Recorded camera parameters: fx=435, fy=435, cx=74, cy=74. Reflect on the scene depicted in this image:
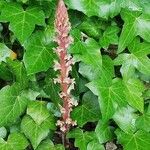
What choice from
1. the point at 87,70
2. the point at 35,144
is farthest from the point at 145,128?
the point at 35,144

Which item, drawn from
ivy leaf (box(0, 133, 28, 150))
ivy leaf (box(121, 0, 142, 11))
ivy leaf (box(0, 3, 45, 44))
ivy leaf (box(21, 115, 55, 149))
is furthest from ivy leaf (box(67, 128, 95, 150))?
ivy leaf (box(121, 0, 142, 11))

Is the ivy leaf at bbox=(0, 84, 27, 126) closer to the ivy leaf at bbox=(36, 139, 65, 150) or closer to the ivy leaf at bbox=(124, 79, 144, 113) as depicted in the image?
the ivy leaf at bbox=(36, 139, 65, 150)

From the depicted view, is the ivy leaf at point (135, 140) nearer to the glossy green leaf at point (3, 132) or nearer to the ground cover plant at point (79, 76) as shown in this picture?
the ground cover plant at point (79, 76)

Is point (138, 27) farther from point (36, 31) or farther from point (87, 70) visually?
point (36, 31)

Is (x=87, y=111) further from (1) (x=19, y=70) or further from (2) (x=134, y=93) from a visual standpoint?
(1) (x=19, y=70)

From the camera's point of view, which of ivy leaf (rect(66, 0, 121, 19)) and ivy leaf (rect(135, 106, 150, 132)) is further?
ivy leaf (rect(135, 106, 150, 132))

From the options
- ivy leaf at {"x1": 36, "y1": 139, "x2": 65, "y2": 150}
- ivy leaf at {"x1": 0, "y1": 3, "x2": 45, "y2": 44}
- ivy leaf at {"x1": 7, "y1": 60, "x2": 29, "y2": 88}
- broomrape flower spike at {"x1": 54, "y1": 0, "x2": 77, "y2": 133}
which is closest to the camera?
broomrape flower spike at {"x1": 54, "y1": 0, "x2": 77, "y2": 133}
